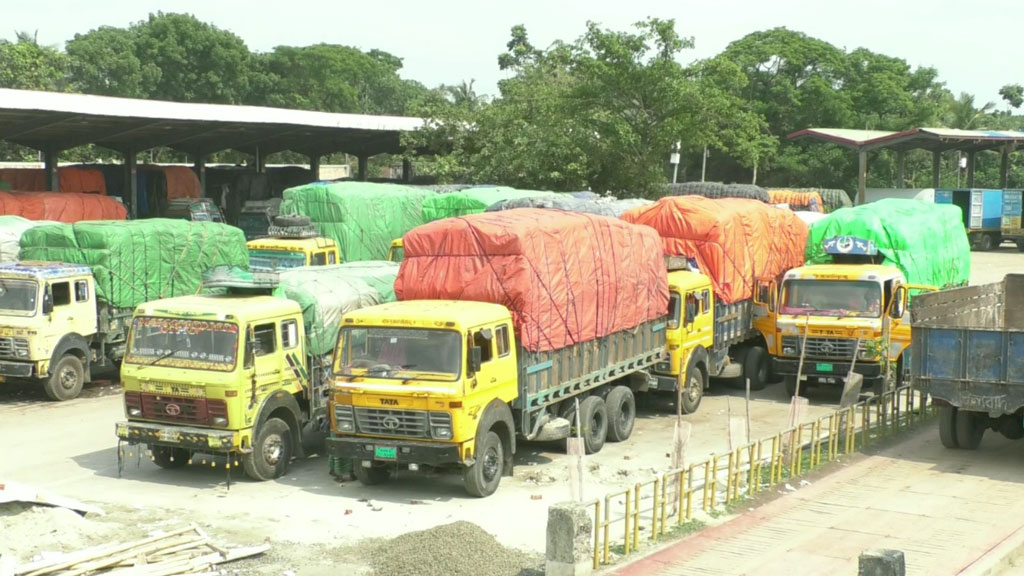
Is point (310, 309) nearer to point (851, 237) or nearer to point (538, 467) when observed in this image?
point (538, 467)

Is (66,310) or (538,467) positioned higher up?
(66,310)

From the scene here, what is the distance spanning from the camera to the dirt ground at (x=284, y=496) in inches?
496

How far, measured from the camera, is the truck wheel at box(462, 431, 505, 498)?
47.0 ft

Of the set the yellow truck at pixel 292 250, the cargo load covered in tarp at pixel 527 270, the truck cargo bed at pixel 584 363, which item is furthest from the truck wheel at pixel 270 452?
the yellow truck at pixel 292 250

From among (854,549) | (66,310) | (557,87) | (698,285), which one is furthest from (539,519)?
(557,87)

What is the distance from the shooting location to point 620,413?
18.1 m

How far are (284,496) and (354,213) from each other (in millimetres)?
15707

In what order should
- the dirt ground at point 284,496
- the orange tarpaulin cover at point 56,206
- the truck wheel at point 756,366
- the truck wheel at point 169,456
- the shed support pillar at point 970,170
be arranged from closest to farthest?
the dirt ground at point 284,496
the truck wheel at point 169,456
the truck wheel at point 756,366
the orange tarpaulin cover at point 56,206
the shed support pillar at point 970,170

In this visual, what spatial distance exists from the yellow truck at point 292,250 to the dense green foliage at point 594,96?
1390 centimetres

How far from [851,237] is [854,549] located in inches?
447

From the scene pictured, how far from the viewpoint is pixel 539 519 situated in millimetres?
13766

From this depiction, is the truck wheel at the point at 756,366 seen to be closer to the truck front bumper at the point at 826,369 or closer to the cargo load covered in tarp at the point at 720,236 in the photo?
the cargo load covered in tarp at the point at 720,236

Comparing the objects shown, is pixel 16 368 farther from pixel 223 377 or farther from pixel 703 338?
pixel 703 338

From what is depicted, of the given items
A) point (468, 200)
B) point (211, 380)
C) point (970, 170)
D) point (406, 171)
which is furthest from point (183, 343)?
point (970, 170)
